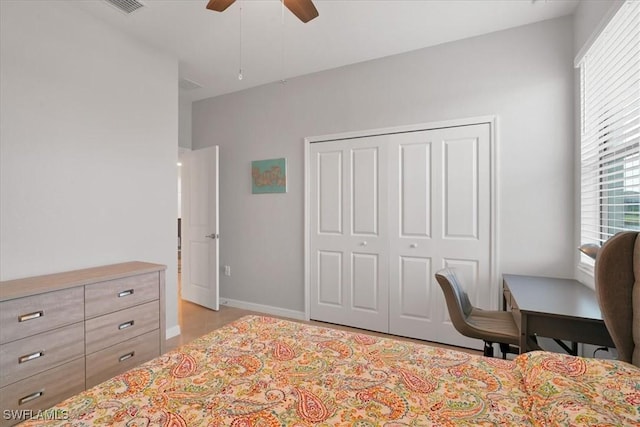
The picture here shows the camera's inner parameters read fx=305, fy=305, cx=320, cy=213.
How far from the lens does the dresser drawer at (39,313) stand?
63.4 inches

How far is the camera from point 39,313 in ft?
5.69

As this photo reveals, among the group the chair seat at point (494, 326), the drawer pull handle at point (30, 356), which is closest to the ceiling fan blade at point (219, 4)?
the drawer pull handle at point (30, 356)

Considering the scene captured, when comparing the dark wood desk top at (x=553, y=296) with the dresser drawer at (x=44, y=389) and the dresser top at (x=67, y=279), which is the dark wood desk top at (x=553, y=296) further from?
the dresser drawer at (x=44, y=389)

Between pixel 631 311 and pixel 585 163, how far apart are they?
1.53 meters

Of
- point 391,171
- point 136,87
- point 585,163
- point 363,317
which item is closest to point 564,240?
point 585,163

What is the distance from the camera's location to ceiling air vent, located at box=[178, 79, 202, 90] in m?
3.59

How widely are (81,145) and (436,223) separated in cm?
303

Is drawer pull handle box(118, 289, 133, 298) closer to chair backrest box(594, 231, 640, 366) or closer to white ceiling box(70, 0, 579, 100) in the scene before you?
white ceiling box(70, 0, 579, 100)

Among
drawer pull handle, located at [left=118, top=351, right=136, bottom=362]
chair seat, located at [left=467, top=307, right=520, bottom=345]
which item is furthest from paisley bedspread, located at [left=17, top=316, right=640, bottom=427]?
drawer pull handle, located at [left=118, top=351, right=136, bottom=362]

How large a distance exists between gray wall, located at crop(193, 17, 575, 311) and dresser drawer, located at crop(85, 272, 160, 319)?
1.55 metres

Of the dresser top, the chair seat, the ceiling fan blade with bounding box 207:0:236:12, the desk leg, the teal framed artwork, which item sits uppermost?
the ceiling fan blade with bounding box 207:0:236:12

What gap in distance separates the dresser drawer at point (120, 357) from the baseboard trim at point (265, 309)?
4.87ft

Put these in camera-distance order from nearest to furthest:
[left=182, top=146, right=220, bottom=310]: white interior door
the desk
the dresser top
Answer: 1. the desk
2. the dresser top
3. [left=182, top=146, right=220, bottom=310]: white interior door

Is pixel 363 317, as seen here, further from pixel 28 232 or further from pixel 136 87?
pixel 136 87
